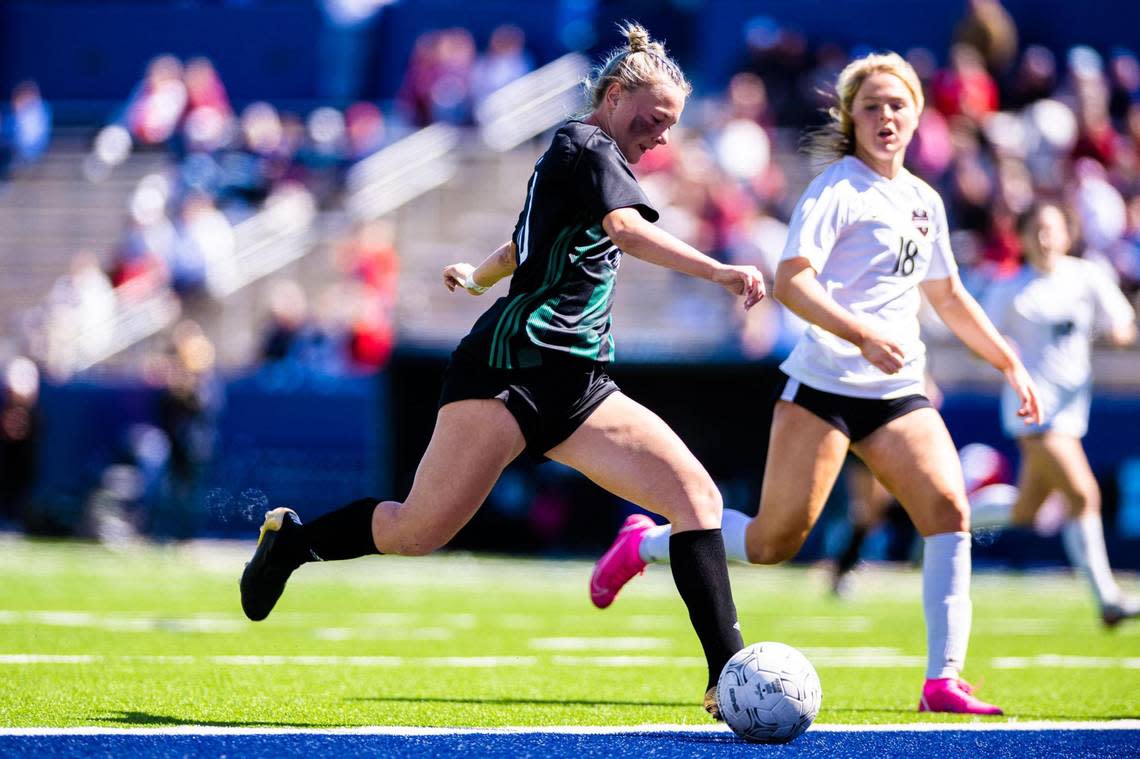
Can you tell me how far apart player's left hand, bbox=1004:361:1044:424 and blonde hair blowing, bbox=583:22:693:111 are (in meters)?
1.94

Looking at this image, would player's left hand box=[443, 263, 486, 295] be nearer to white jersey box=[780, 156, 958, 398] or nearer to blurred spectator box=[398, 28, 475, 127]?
white jersey box=[780, 156, 958, 398]

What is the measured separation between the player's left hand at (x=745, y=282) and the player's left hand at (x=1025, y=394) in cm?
200

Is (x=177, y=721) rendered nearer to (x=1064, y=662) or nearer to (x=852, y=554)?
(x=1064, y=662)

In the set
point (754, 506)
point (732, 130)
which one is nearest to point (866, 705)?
point (754, 506)

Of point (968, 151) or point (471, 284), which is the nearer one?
point (471, 284)

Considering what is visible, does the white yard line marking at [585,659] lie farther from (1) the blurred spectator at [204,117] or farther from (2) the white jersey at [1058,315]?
(1) the blurred spectator at [204,117]

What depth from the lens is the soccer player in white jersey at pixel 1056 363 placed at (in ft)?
33.4

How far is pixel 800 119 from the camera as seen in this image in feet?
68.4

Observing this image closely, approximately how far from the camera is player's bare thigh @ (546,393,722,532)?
226 inches

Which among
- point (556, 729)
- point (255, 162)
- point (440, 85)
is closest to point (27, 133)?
point (255, 162)

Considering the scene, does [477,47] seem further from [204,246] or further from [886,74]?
[886,74]

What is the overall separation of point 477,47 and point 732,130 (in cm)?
740

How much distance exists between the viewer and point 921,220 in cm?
679

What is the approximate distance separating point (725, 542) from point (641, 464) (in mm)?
1486
